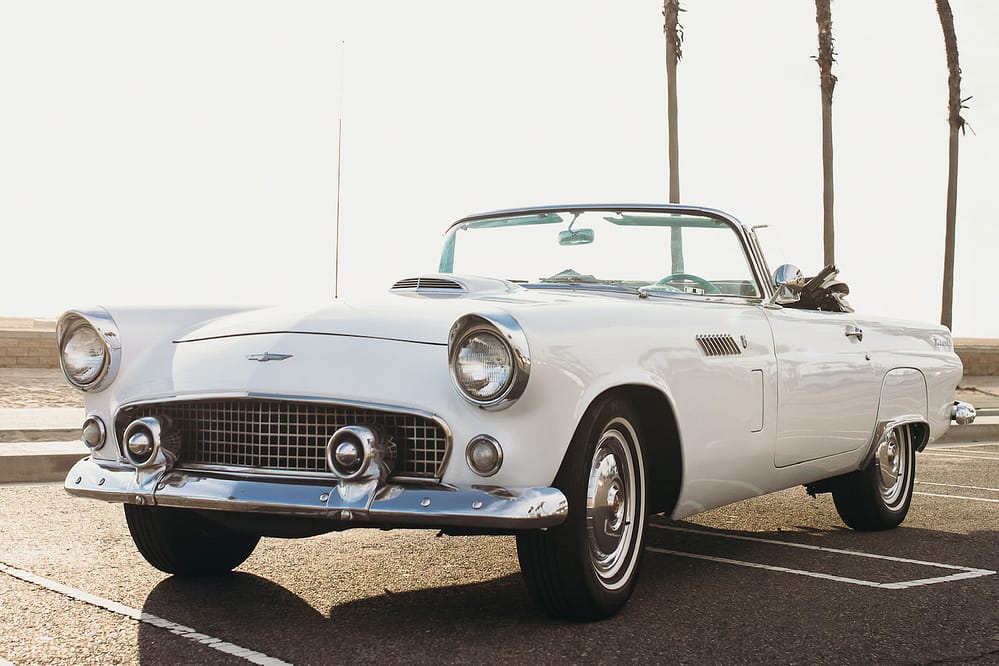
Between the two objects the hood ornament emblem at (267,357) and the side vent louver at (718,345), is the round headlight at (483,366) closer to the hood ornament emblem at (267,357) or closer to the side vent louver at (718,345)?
the hood ornament emblem at (267,357)

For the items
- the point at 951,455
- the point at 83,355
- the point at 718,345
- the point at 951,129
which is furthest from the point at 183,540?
the point at 951,129

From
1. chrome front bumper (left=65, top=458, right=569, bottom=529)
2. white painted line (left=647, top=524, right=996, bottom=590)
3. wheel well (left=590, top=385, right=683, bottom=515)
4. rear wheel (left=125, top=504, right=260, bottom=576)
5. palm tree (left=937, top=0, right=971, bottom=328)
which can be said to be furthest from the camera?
palm tree (left=937, top=0, right=971, bottom=328)

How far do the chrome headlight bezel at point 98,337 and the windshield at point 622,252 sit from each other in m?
2.00

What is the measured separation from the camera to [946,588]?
4.93 metres

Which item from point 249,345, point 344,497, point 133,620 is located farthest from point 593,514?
point 133,620

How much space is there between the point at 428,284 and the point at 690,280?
1.38m

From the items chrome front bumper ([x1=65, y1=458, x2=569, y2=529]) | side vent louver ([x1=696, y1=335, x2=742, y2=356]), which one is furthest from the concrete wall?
chrome front bumper ([x1=65, y1=458, x2=569, y2=529])

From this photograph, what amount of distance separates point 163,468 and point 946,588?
323 cm

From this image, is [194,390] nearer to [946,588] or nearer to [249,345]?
[249,345]

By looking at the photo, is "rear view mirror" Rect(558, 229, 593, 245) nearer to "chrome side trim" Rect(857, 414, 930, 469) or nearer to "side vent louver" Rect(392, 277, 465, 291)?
"side vent louver" Rect(392, 277, 465, 291)

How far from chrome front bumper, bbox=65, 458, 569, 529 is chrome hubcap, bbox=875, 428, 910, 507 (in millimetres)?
3547

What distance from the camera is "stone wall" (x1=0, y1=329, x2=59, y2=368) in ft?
74.3

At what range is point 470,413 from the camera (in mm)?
3678

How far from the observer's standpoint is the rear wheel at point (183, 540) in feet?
15.0
